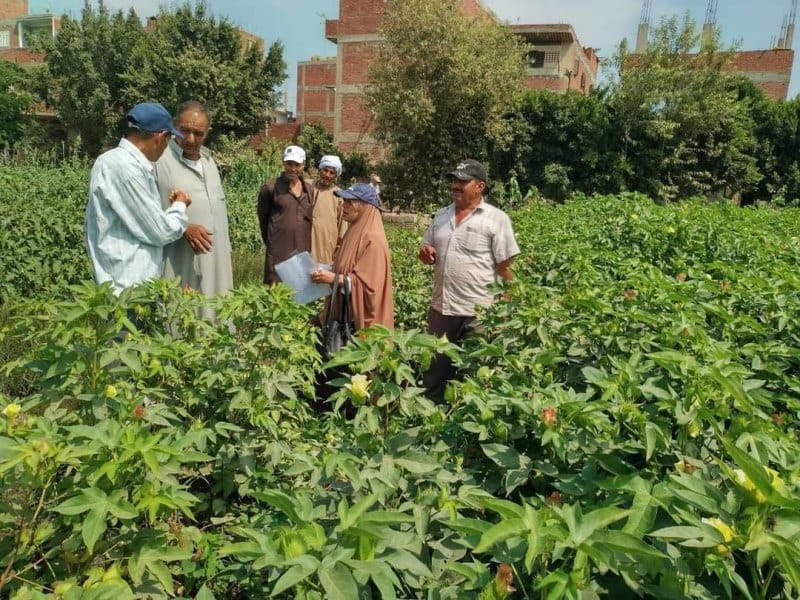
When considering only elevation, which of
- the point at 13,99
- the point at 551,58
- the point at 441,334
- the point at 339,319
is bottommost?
the point at 441,334

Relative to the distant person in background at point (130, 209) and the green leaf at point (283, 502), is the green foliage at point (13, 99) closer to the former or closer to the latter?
the distant person in background at point (130, 209)

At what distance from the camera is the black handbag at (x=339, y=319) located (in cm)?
355

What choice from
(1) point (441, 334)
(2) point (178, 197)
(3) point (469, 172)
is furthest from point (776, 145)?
(2) point (178, 197)

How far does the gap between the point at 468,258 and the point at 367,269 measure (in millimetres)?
609

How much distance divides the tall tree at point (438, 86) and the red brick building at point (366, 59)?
17.8 feet

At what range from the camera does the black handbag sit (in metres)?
3.55

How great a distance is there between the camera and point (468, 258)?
3.74 metres

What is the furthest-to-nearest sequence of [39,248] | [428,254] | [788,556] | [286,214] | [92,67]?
[92,67] < [39,248] < [286,214] < [428,254] < [788,556]

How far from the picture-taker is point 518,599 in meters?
1.17

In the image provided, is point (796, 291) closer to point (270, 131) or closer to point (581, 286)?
point (581, 286)

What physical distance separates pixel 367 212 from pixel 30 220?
336 cm

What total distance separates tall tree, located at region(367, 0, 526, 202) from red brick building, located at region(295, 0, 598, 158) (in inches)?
214

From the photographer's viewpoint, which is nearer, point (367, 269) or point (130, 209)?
point (130, 209)

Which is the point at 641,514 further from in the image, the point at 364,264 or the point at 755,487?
the point at 364,264
